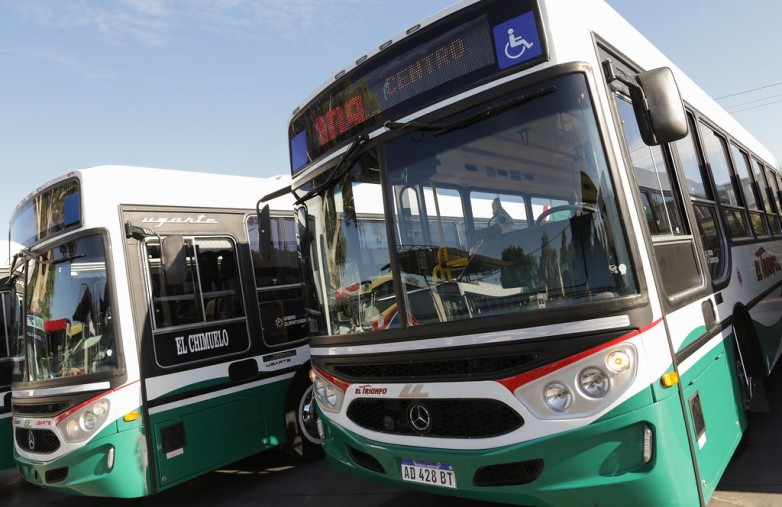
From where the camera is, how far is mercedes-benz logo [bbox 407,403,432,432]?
354cm

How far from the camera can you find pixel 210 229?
6195mm

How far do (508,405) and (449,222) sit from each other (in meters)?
1.06

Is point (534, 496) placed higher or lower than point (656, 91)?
lower

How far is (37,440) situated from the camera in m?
5.46

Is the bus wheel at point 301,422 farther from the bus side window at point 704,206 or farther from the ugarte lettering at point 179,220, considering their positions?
the bus side window at point 704,206

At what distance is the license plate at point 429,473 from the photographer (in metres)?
3.39

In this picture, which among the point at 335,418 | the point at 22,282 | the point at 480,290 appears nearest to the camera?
the point at 480,290

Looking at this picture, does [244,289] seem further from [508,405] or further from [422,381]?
[508,405]

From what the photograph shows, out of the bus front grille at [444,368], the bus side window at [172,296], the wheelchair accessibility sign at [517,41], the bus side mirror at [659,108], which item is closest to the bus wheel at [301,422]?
the bus side window at [172,296]

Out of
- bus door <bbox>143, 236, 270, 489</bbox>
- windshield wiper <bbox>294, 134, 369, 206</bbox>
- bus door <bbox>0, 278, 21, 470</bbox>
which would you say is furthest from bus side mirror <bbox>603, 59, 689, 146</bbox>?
bus door <bbox>0, 278, 21, 470</bbox>

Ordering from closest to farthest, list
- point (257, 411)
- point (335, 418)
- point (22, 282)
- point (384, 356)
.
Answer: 1. point (384, 356)
2. point (335, 418)
3. point (257, 411)
4. point (22, 282)

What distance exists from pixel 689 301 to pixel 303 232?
2.64m

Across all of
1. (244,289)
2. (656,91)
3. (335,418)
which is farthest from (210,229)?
(656,91)

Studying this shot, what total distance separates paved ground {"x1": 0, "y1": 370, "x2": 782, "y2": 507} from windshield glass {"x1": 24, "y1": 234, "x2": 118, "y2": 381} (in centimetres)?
168
